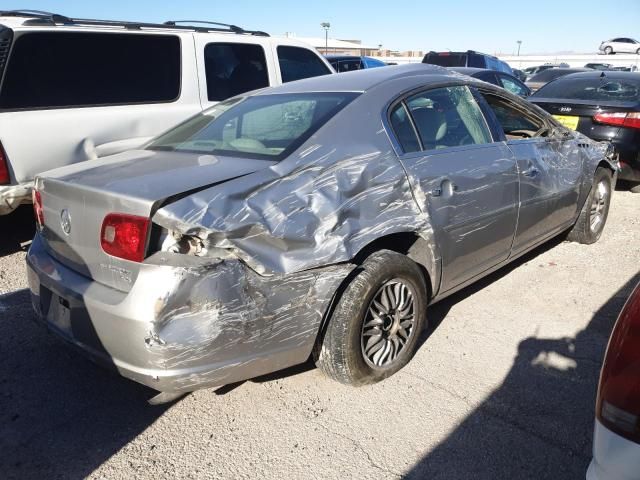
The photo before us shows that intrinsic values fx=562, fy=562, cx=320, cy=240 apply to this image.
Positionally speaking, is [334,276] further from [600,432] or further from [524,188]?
[524,188]

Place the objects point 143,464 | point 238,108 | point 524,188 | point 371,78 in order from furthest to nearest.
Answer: point 524,188 → point 238,108 → point 371,78 → point 143,464

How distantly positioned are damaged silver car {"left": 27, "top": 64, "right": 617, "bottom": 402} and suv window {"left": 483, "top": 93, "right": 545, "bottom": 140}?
0.21 meters

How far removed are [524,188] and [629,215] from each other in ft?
11.1

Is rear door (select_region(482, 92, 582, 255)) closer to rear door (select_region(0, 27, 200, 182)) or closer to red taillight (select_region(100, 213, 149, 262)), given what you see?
red taillight (select_region(100, 213, 149, 262))

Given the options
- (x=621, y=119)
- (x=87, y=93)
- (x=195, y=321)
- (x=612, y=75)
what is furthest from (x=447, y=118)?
(x=612, y=75)

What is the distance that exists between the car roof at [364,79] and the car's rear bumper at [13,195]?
80.8 inches

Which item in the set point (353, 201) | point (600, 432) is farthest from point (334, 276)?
point (600, 432)

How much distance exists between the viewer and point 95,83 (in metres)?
4.89

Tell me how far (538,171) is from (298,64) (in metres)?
3.65

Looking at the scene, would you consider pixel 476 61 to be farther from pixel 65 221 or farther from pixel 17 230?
pixel 65 221

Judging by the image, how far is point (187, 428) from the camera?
108 inches

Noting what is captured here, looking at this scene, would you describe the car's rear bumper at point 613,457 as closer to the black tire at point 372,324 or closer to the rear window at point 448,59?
the black tire at point 372,324

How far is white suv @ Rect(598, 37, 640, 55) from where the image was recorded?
126 ft

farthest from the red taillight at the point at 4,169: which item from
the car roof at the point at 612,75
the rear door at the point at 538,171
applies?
the car roof at the point at 612,75
